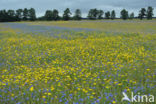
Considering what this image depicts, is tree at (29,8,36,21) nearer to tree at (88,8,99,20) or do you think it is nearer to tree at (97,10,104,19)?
tree at (88,8,99,20)

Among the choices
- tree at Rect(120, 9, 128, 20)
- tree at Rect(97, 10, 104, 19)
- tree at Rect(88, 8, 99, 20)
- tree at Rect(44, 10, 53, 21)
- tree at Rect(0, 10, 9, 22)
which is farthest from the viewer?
tree at Rect(97, 10, 104, 19)

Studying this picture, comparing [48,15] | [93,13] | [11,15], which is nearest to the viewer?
[11,15]

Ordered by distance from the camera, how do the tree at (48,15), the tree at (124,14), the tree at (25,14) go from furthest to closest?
1. the tree at (124,14)
2. the tree at (25,14)
3. the tree at (48,15)

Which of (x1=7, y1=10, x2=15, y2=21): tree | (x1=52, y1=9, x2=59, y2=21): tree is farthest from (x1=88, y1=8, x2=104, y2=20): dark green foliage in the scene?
(x1=7, y1=10, x2=15, y2=21): tree

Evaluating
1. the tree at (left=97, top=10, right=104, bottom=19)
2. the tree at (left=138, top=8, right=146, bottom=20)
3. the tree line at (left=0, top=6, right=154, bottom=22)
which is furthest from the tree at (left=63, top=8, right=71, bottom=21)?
the tree at (left=138, top=8, right=146, bottom=20)

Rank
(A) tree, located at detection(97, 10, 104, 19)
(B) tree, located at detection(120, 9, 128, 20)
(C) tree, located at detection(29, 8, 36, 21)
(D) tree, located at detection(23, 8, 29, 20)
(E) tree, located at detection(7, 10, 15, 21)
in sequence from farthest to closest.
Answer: (A) tree, located at detection(97, 10, 104, 19)
(B) tree, located at detection(120, 9, 128, 20)
(C) tree, located at detection(29, 8, 36, 21)
(D) tree, located at detection(23, 8, 29, 20)
(E) tree, located at detection(7, 10, 15, 21)

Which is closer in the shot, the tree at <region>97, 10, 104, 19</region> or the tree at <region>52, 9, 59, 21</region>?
the tree at <region>52, 9, 59, 21</region>

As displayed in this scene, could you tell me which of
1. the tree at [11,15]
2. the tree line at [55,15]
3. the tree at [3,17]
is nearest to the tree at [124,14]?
the tree line at [55,15]

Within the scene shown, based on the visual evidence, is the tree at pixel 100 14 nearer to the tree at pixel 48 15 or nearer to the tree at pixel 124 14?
the tree at pixel 124 14

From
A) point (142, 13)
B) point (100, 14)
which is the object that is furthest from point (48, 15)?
point (142, 13)

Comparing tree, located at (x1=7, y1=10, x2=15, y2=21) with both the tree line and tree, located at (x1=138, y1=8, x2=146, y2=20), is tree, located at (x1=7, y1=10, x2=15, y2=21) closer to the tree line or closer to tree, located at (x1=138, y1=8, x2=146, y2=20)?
the tree line

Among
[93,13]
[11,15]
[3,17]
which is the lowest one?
[3,17]

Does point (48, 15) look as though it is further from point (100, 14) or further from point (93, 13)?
point (100, 14)

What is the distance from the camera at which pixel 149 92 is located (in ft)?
13.0
